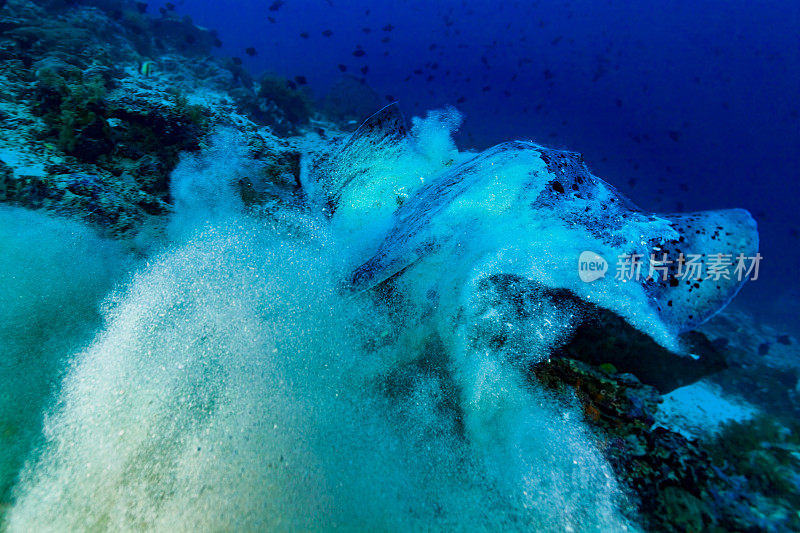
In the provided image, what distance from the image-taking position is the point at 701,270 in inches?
128

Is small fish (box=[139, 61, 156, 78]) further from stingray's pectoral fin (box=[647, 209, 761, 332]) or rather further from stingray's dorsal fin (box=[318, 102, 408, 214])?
stingray's pectoral fin (box=[647, 209, 761, 332])

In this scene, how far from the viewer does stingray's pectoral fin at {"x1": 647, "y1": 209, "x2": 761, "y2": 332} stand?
321 cm

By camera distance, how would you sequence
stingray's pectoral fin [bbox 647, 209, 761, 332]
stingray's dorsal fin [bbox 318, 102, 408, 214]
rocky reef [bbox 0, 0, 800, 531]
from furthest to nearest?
1. stingray's dorsal fin [bbox 318, 102, 408, 214]
2. stingray's pectoral fin [bbox 647, 209, 761, 332]
3. rocky reef [bbox 0, 0, 800, 531]

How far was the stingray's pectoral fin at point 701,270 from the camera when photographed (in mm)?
3215

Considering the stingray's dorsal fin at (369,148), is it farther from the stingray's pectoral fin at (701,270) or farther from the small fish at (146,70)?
the small fish at (146,70)

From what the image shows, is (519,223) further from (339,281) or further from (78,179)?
(78,179)

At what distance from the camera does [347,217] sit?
14.2ft

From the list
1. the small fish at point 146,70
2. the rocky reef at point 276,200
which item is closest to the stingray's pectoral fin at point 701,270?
the rocky reef at point 276,200

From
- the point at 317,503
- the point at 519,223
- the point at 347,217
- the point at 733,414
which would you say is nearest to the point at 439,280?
the point at 519,223

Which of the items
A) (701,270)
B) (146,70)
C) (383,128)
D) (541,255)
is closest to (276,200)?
(383,128)

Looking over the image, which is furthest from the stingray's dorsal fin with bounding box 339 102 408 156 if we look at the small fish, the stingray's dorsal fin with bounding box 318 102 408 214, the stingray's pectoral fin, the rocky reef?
the small fish

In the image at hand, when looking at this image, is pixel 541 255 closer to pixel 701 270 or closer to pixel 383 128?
pixel 701 270

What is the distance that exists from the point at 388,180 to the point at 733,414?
9.32 meters

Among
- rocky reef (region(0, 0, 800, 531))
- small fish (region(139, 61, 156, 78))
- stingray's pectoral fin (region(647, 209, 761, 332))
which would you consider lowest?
small fish (region(139, 61, 156, 78))
